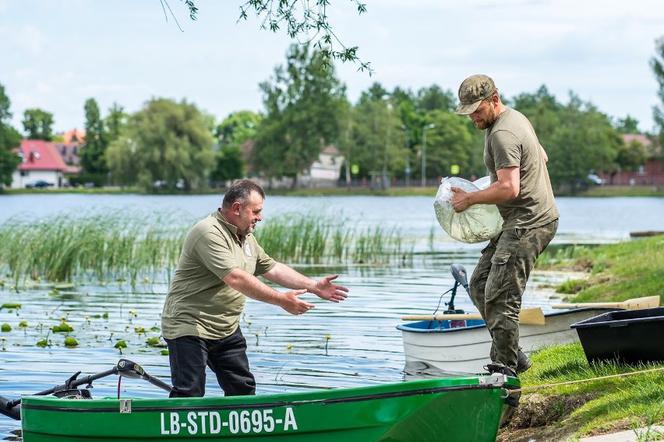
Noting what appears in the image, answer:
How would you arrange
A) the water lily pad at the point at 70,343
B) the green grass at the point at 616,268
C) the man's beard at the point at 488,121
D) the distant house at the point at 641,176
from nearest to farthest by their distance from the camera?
the man's beard at the point at 488,121, the water lily pad at the point at 70,343, the green grass at the point at 616,268, the distant house at the point at 641,176

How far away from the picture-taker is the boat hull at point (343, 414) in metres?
7.12

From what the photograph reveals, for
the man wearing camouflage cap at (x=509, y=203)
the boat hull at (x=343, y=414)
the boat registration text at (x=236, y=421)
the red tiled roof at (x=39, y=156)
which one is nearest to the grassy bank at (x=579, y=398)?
the man wearing camouflage cap at (x=509, y=203)

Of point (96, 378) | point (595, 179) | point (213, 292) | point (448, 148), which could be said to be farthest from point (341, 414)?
point (595, 179)

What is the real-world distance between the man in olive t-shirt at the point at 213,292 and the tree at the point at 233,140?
129 meters

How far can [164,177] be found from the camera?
4225 inches

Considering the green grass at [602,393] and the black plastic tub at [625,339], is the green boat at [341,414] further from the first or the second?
the black plastic tub at [625,339]

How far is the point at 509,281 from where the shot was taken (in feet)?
28.3

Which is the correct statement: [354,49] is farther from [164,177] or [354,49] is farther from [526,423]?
[164,177]

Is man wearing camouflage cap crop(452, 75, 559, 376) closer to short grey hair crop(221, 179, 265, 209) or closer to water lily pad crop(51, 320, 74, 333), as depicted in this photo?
short grey hair crop(221, 179, 265, 209)

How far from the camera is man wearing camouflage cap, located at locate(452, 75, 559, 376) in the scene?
8.56 meters

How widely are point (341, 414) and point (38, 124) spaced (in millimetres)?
188319

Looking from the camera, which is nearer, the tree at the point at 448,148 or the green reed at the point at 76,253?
the green reed at the point at 76,253

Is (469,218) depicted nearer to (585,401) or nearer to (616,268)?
(585,401)

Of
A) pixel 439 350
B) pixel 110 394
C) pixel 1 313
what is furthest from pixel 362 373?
pixel 1 313
